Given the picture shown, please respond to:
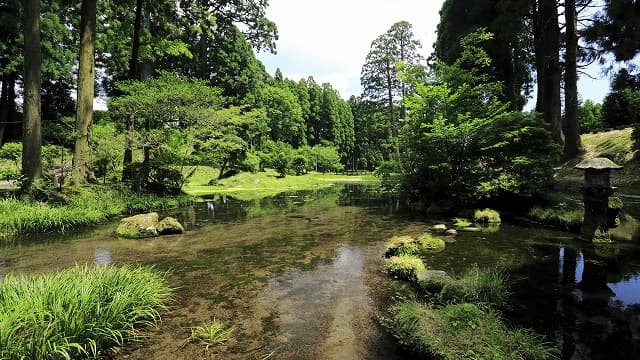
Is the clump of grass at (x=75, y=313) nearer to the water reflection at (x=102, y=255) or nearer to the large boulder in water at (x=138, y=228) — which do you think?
the water reflection at (x=102, y=255)

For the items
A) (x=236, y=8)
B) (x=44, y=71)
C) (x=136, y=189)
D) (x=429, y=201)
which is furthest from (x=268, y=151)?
(x=429, y=201)

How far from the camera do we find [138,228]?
8.70m

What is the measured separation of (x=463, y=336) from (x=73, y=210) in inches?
437

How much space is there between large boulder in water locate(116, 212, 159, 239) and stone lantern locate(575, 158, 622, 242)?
10.5 metres

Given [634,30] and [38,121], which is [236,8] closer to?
[38,121]

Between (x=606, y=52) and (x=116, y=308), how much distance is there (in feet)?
66.1

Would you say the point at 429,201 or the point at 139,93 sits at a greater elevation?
the point at 139,93

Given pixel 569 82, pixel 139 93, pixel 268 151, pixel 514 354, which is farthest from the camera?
pixel 268 151

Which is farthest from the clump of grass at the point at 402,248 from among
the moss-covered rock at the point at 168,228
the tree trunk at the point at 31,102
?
the tree trunk at the point at 31,102

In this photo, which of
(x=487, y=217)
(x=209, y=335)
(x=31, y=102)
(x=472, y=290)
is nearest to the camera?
(x=209, y=335)

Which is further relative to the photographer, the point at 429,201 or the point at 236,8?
the point at 236,8

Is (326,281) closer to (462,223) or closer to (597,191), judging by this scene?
(462,223)

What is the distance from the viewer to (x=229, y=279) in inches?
223

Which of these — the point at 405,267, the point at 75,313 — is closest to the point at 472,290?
the point at 405,267
